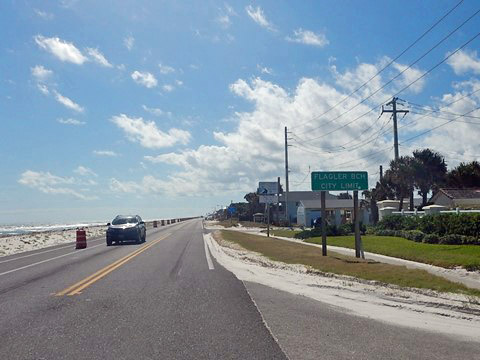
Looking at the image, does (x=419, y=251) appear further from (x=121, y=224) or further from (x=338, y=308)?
(x=121, y=224)

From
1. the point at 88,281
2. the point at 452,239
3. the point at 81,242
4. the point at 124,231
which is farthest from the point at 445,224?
the point at 81,242

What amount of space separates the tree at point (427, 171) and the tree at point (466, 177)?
10.3 metres

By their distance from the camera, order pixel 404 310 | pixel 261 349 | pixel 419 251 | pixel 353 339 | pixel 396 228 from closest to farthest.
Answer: pixel 261 349 < pixel 353 339 < pixel 404 310 < pixel 419 251 < pixel 396 228

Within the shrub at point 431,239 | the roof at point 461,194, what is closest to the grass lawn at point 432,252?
the shrub at point 431,239

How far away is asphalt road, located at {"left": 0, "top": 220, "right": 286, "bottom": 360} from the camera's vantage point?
271 inches

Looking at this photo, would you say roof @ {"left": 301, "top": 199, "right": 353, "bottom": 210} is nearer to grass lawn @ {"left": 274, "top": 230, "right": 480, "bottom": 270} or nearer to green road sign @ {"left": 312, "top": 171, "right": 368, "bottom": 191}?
grass lawn @ {"left": 274, "top": 230, "right": 480, "bottom": 270}

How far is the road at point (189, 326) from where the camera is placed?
→ 6.79 metres

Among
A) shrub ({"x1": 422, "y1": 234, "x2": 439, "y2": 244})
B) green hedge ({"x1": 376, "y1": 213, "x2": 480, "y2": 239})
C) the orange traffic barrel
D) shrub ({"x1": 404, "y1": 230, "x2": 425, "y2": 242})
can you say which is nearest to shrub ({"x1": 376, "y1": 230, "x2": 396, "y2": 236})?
green hedge ({"x1": 376, "y1": 213, "x2": 480, "y2": 239})

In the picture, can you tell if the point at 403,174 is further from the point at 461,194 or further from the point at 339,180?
the point at 339,180

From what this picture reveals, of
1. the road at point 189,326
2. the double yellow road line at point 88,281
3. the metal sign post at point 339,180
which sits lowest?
the road at point 189,326

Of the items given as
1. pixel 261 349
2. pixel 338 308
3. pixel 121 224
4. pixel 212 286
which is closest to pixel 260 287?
pixel 212 286

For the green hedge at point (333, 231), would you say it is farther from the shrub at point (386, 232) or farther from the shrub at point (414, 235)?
the shrub at point (414, 235)

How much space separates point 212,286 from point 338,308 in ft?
12.9

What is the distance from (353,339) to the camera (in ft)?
24.4
